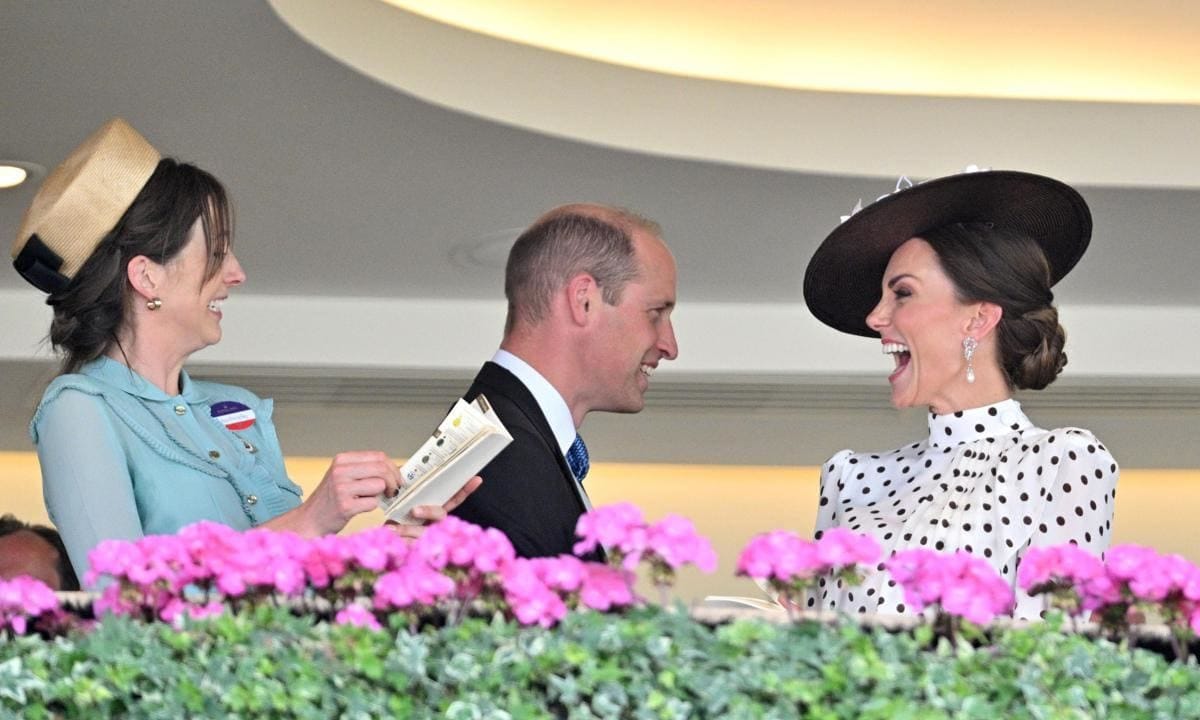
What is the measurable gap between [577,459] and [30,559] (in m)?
0.94

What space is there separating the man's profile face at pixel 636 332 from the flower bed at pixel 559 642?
60.5 inches

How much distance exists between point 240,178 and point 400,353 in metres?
1.73

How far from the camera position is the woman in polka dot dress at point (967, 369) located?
8.24 feet

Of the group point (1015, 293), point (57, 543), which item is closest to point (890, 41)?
point (1015, 293)

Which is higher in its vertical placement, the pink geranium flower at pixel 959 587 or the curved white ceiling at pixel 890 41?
the curved white ceiling at pixel 890 41

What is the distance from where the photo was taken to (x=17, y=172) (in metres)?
5.01

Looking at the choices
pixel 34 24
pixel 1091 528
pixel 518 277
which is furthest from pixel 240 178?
pixel 1091 528

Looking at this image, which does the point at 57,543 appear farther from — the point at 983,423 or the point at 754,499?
the point at 754,499

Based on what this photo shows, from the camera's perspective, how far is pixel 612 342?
2.97 metres

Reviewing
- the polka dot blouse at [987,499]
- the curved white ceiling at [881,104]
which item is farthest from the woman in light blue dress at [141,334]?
the curved white ceiling at [881,104]

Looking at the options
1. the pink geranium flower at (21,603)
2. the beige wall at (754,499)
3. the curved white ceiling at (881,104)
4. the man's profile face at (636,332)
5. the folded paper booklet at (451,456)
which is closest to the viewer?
the pink geranium flower at (21,603)

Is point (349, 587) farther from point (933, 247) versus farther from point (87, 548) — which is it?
point (933, 247)

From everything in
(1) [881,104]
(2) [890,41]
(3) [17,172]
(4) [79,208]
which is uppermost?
(2) [890,41]

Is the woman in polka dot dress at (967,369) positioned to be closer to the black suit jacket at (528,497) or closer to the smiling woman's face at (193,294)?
the black suit jacket at (528,497)
